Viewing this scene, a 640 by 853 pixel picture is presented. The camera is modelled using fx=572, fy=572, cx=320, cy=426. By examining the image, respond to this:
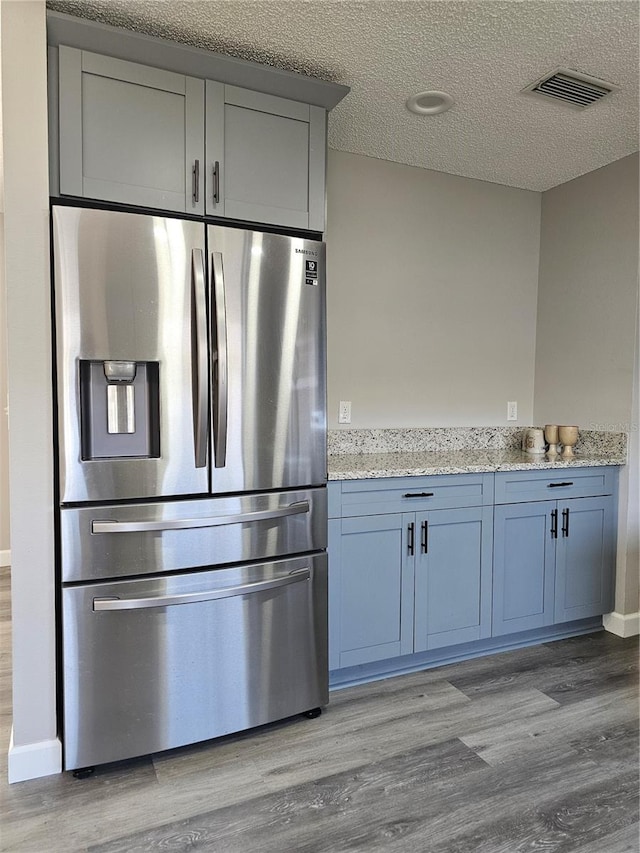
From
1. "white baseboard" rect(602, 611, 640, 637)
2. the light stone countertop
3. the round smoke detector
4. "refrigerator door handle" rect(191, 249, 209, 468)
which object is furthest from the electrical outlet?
"white baseboard" rect(602, 611, 640, 637)

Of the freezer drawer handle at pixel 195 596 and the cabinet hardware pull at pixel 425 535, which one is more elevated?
the cabinet hardware pull at pixel 425 535

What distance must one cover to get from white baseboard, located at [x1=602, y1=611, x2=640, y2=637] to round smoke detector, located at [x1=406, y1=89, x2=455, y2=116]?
2.72 metres

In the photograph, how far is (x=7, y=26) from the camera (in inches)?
69.1

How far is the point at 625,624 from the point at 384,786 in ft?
6.11

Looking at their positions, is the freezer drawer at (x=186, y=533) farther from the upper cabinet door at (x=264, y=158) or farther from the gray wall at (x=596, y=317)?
the gray wall at (x=596, y=317)

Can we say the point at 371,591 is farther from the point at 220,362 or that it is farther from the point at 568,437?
the point at 568,437

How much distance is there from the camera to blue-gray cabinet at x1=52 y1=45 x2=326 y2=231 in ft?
6.07

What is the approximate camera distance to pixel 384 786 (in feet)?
6.15

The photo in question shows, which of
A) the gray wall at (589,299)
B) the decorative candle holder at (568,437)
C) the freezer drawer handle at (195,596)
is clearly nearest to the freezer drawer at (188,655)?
the freezer drawer handle at (195,596)

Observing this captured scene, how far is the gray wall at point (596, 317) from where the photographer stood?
120 inches

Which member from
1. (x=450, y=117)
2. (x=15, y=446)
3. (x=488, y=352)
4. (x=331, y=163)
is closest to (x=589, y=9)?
(x=450, y=117)

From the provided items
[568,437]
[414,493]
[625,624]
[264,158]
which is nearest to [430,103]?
[264,158]

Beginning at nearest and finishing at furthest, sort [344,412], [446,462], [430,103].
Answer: [430,103] → [446,462] → [344,412]

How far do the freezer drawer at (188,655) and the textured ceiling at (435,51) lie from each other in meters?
1.89
